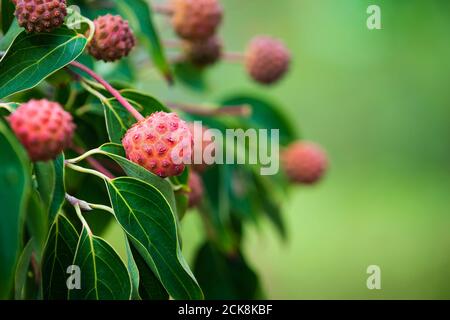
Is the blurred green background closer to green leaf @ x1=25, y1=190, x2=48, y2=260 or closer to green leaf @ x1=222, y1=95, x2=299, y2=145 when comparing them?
green leaf @ x1=222, y1=95, x2=299, y2=145

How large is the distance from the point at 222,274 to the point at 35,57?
0.85 metres

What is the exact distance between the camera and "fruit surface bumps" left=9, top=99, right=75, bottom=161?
721 mm

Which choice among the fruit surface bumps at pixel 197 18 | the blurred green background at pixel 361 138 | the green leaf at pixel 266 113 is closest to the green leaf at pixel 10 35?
the fruit surface bumps at pixel 197 18

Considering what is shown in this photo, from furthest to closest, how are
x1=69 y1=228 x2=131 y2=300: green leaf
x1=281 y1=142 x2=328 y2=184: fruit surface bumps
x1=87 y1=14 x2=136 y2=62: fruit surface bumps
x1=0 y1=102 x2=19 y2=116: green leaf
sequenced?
x1=281 y1=142 x2=328 y2=184: fruit surface bumps < x1=87 y1=14 x2=136 y2=62: fruit surface bumps < x1=69 y1=228 x2=131 y2=300: green leaf < x1=0 y1=102 x2=19 y2=116: green leaf

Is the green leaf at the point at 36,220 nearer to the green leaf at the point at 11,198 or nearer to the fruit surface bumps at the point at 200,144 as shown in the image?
the green leaf at the point at 11,198

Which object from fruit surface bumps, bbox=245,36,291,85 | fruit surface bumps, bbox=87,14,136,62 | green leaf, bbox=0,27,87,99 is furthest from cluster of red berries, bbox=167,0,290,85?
green leaf, bbox=0,27,87,99

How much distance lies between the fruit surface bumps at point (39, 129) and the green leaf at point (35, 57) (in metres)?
0.13

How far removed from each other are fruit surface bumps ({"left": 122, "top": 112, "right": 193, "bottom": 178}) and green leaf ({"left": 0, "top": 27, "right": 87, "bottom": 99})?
141mm

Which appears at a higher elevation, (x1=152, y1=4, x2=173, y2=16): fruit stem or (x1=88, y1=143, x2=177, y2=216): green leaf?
(x1=152, y1=4, x2=173, y2=16): fruit stem

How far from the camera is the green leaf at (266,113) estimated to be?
1.80 metres

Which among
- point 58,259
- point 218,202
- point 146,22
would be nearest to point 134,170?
point 58,259

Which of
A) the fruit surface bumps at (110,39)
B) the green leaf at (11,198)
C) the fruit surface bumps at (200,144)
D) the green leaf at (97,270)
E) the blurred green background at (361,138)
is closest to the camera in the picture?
the green leaf at (11,198)

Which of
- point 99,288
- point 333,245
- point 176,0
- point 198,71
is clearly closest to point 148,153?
point 99,288

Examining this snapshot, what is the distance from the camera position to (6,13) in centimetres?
100
